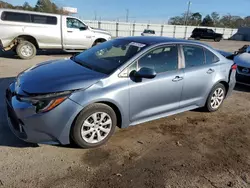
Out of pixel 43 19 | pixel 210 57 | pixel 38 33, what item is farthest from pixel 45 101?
pixel 43 19

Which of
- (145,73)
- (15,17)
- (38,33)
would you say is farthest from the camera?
(38,33)

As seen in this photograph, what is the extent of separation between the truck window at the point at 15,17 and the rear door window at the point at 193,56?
8.03 metres

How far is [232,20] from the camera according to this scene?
68.4 m

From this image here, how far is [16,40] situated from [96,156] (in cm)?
834

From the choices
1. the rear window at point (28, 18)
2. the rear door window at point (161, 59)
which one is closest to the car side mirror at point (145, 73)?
the rear door window at point (161, 59)

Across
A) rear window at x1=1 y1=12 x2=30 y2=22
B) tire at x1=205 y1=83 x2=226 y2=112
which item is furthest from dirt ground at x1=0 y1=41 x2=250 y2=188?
rear window at x1=1 y1=12 x2=30 y2=22

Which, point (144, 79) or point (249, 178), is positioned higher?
point (144, 79)

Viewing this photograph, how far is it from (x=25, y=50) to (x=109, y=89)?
793 cm

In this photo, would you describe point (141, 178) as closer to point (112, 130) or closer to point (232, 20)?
point (112, 130)

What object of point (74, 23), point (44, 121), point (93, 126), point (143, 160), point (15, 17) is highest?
point (15, 17)

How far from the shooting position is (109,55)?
4.16m

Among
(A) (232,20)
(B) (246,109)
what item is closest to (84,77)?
(B) (246,109)

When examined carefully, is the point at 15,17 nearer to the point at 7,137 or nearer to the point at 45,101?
the point at 7,137

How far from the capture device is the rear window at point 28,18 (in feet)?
31.6
